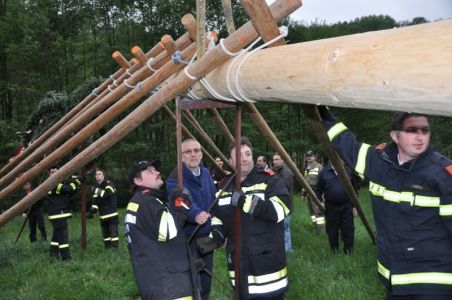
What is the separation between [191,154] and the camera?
353 centimetres

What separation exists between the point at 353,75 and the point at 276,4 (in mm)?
1033

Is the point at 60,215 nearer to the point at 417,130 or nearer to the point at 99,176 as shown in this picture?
the point at 99,176

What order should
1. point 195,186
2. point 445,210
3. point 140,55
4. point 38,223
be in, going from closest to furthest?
point 445,210 < point 195,186 < point 140,55 < point 38,223

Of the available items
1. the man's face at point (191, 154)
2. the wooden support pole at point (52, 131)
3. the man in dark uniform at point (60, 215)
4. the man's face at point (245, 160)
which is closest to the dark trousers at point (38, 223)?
the man in dark uniform at point (60, 215)

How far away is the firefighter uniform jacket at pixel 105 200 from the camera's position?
7.55 metres

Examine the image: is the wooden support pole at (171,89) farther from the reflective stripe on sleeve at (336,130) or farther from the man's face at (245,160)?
the man's face at (245,160)

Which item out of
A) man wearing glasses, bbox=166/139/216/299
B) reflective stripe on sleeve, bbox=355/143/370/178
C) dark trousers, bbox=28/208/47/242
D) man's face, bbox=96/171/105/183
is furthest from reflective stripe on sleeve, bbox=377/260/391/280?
dark trousers, bbox=28/208/47/242

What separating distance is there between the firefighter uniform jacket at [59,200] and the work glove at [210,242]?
4.16 meters

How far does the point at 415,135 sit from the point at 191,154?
1.96 meters

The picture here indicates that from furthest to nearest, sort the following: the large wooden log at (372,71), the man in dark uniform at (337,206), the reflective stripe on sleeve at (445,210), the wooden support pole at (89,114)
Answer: the man in dark uniform at (337,206) < the wooden support pole at (89,114) < the reflective stripe on sleeve at (445,210) < the large wooden log at (372,71)

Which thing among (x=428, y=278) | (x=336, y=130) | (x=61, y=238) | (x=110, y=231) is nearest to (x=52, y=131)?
(x=61, y=238)

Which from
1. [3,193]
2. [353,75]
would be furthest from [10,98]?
[353,75]

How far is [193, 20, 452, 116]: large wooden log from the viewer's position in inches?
46.2

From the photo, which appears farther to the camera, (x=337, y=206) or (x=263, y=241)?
(x=337, y=206)
